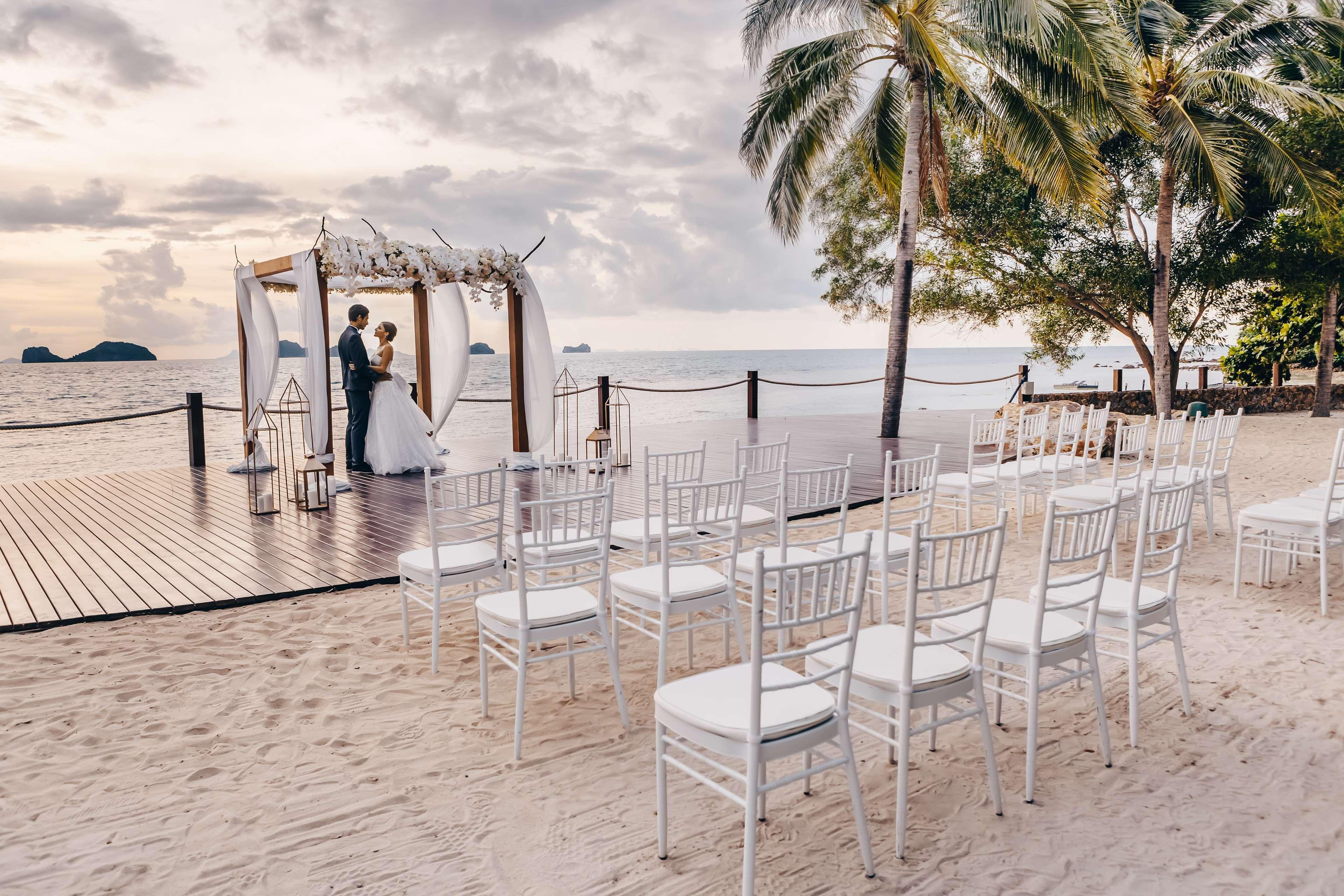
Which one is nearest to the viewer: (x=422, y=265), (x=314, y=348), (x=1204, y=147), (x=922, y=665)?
(x=922, y=665)

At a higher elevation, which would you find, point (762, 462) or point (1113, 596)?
point (762, 462)

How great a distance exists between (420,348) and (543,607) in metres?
7.85

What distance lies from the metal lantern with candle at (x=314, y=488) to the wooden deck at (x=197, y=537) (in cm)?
11

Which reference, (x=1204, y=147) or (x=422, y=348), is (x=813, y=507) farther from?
(x=1204, y=147)

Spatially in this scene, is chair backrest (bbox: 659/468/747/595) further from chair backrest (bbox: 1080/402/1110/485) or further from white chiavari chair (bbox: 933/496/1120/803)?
chair backrest (bbox: 1080/402/1110/485)

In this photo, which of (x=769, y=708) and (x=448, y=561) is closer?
(x=769, y=708)

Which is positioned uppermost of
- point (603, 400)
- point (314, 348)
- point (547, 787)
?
point (314, 348)

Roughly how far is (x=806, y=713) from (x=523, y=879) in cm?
85

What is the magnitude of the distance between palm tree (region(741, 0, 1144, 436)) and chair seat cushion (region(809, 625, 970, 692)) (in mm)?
8107

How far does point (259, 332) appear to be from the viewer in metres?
8.76

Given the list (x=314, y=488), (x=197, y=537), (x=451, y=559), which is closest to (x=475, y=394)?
(x=314, y=488)

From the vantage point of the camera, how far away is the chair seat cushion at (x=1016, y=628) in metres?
2.55

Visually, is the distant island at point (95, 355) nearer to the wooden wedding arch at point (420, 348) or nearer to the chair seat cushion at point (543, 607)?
the wooden wedding arch at point (420, 348)

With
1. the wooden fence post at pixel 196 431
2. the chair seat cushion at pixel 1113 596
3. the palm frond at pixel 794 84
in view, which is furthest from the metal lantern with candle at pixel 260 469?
the palm frond at pixel 794 84
